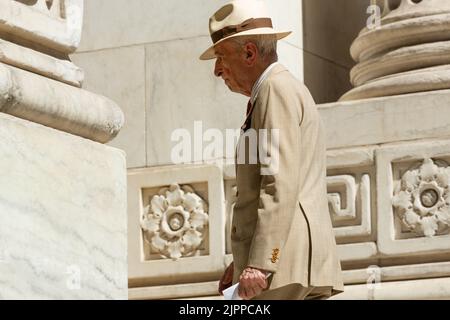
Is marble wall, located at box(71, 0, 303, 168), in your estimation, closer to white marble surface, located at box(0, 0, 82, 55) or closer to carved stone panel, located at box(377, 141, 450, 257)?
carved stone panel, located at box(377, 141, 450, 257)

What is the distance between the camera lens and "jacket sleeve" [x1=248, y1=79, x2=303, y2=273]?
6.05 m

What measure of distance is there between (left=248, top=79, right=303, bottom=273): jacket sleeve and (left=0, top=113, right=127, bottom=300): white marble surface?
0.62 m

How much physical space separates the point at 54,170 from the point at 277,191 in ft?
2.68

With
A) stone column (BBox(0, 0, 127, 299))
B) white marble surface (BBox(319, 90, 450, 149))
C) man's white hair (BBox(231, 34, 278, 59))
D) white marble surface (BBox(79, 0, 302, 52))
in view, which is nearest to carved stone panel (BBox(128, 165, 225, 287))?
white marble surface (BBox(319, 90, 450, 149))

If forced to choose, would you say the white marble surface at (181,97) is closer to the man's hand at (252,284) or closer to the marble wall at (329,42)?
the marble wall at (329,42)

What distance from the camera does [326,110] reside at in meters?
10.2

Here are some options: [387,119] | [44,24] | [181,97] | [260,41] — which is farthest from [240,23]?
[181,97]

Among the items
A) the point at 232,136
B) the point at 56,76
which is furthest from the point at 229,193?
the point at 56,76

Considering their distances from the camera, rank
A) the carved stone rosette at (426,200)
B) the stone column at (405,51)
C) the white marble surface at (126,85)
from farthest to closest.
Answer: the white marble surface at (126,85) < the stone column at (405,51) < the carved stone rosette at (426,200)

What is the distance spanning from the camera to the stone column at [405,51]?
10180 mm

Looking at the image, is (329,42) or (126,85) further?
(329,42)

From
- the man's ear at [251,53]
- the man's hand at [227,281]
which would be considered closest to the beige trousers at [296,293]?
the man's hand at [227,281]

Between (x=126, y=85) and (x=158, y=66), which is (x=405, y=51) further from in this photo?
(x=126, y=85)

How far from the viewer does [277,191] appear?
606 centimetres
